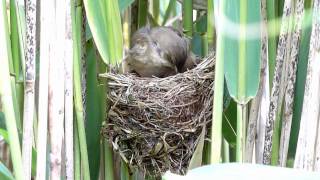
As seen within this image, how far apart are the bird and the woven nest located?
0.55 ft

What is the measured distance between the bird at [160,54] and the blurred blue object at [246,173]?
27.0 inches

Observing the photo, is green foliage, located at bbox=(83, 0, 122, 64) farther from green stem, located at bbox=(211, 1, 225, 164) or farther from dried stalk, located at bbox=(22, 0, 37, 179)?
green stem, located at bbox=(211, 1, 225, 164)

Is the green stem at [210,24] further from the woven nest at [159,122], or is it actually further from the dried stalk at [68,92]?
the dried stalk at [68,92]

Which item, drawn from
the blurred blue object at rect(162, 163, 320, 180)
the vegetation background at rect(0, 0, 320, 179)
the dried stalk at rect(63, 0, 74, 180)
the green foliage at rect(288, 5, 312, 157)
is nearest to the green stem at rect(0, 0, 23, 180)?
the vegetation background at rect(0, 0, 320, 179)

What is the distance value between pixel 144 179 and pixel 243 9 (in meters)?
0.52

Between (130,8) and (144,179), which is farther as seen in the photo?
(130,8)

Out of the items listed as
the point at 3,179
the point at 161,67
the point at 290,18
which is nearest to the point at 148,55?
the point at 161,67

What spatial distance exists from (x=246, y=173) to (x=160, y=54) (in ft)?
2.54

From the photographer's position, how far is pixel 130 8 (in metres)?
1.37

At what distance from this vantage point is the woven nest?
1.16m

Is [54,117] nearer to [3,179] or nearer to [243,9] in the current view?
[3,179]

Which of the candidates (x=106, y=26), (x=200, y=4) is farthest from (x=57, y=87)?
(x=200, y=4)

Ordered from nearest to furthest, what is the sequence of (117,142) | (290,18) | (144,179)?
1. (290,18)
2. (117,142)
3. (144,179)

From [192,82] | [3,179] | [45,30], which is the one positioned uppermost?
[45,30]
